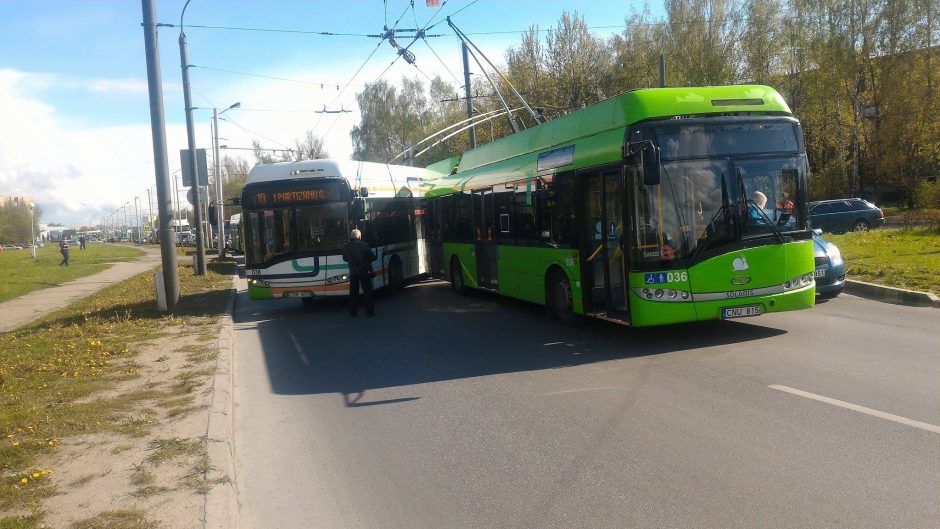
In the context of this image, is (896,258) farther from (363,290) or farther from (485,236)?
(363,290)

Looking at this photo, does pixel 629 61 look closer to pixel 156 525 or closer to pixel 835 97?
pixel 835 97

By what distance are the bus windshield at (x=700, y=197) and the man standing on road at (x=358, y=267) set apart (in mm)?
7091

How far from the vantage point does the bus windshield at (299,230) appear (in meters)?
16.2

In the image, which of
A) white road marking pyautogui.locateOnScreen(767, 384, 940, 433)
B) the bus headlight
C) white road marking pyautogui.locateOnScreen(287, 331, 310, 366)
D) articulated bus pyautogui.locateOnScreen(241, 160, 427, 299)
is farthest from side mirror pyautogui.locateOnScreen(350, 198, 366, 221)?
white road marking pyautogui.locateOnScreen(767, 384, 940, 433)

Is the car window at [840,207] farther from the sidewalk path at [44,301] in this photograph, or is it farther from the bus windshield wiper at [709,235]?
the sidewalk path at [44,301]

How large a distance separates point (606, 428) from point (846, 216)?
2863 centimetres

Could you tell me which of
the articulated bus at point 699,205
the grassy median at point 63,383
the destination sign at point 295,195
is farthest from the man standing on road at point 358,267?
the articulated bus at point 699,205

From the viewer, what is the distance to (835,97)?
44688 mm

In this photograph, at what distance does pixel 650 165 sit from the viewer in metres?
8.97

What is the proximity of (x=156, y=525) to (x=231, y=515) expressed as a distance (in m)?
0.45

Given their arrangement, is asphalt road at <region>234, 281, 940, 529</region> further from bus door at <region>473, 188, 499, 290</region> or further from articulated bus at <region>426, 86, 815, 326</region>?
bus door at <region>473, 188, 499, 290</region>

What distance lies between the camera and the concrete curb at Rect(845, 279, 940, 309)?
12805 millimetres

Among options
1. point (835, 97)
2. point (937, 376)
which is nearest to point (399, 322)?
point (937, 376)

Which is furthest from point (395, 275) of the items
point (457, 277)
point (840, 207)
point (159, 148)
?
point (840, 207)
